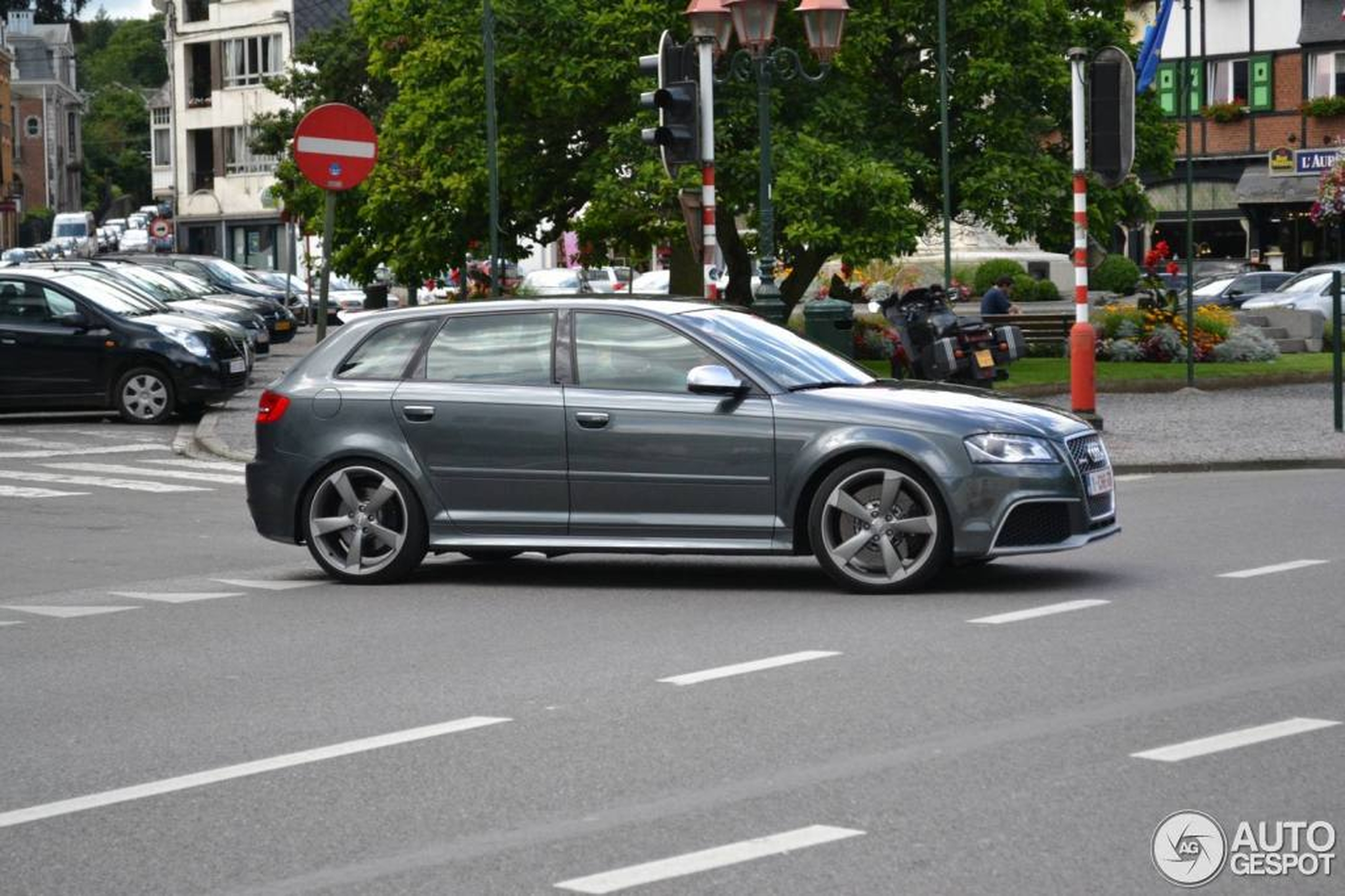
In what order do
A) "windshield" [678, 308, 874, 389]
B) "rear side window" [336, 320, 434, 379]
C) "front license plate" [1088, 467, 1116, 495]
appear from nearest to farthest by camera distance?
"front license plate" [1088, 467, 1116, 495], "windshield" [678, 308, 874, 389], "rear side window" [336, 320, 434, 379]

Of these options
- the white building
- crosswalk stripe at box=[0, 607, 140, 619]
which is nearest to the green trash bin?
crosswalk stripe at box=[0, 607, 140, 619]

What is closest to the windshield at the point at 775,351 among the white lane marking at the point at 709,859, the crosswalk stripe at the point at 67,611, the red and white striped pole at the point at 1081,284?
the crosswalk stripe at the point at 67,611

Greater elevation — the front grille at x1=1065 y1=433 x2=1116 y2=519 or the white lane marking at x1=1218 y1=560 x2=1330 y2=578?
the front grille at x1=1065 y1=433 x2=1116 y2=519

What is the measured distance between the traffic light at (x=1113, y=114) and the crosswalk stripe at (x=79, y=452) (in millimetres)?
9065

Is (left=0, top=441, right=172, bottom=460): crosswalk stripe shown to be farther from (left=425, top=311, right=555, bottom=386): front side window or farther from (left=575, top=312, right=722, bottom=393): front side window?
(left=575, top=312, right=722, bottom=393): front side window

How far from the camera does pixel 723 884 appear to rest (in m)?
5.71

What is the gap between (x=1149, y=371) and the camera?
99.8 feet

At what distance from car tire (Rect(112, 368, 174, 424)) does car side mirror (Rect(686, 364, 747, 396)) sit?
14.7 m

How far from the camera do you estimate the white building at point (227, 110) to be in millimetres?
90188

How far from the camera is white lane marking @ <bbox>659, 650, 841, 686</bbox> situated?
8852mm

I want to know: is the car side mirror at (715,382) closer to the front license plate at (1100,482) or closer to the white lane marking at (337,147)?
the front license plate at (1100,482)

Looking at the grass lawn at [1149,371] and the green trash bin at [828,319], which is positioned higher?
the green trash bin at [828,319]

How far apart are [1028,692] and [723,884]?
286 centimetres

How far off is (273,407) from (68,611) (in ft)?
5.25
